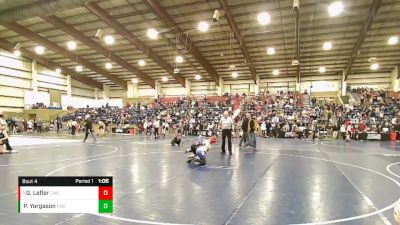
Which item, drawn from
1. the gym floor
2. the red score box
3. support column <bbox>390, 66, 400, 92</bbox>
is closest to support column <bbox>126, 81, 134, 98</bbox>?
support column <bbox>390, 66, 400, 92</bbox>

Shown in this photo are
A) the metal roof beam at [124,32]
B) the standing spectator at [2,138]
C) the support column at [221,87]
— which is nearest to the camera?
the standing spectator at [2,138]

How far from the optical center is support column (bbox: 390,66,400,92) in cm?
3475

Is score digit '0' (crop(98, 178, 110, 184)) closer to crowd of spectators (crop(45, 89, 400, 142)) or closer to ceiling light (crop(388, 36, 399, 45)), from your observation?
crowd of spectators (crop(45, 89, 400, 142))

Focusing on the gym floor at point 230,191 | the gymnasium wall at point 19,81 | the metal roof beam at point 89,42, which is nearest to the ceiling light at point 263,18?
the gym floor at point 230,191

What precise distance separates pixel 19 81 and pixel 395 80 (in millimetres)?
47950

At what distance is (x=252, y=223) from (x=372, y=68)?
3880 cm

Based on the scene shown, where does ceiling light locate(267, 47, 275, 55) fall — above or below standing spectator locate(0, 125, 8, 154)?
above

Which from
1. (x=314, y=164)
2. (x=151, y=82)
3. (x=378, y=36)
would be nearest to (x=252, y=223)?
(x=314, y=164)

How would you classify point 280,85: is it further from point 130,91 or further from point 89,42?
point 89,42

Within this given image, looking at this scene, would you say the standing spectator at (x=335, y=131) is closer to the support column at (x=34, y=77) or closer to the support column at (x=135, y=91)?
the support column at (x=135, y=91)
